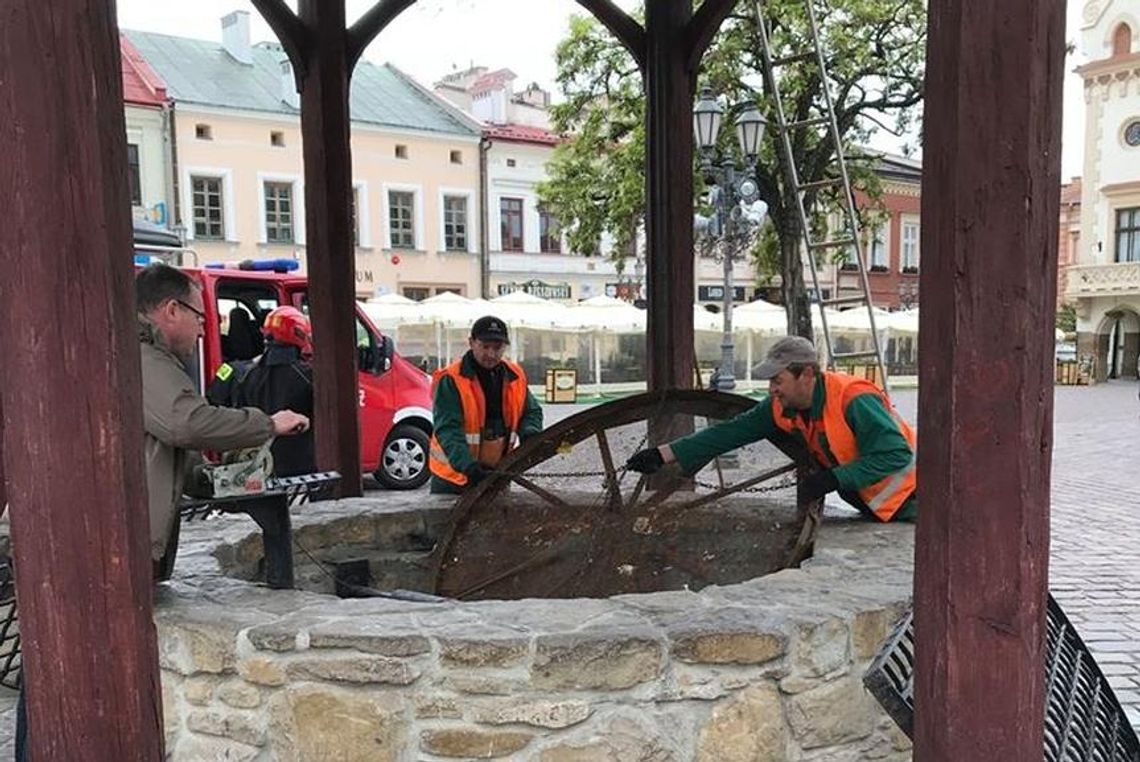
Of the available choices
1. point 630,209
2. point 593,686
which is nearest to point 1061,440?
point 630,209

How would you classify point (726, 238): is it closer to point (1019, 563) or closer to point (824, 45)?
point (824, 45)

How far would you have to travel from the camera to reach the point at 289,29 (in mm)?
4633

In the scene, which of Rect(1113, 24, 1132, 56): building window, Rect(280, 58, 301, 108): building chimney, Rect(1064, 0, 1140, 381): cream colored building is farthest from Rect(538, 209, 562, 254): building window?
Rect(1113, 24, 1132, 56): building window

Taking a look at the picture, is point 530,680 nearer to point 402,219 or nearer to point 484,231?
point 402,219

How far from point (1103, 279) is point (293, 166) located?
82.0 ft

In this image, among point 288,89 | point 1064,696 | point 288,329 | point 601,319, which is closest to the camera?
point 1064,696

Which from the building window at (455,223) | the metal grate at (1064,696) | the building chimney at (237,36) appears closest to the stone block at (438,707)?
the metal grate at (1064,696)

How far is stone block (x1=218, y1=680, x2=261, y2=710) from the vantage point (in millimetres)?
2646

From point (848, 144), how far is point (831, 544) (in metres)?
14.1

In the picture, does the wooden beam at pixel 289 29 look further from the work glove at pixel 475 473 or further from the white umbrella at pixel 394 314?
the white umbrella at pixel 394 314

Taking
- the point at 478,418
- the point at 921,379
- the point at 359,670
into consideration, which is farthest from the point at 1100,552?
the point at 359,670

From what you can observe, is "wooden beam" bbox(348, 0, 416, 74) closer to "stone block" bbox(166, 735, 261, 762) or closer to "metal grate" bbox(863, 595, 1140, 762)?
"stone block" bbox(166, 735, 261, 762)

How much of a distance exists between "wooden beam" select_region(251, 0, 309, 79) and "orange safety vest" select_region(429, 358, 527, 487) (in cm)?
159

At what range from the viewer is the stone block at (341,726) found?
2.56m
